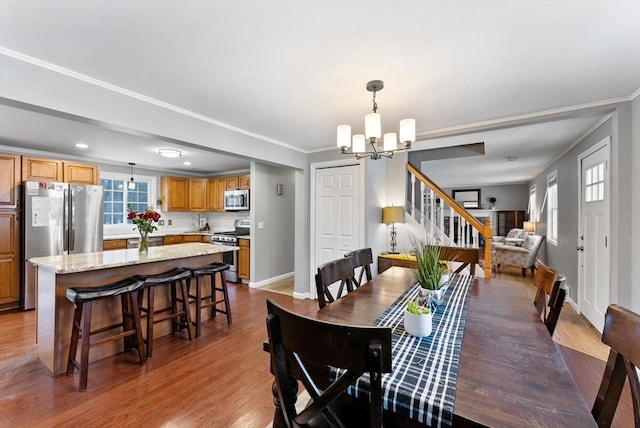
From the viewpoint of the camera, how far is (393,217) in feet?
13.0

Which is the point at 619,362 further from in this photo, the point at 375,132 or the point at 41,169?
the point at 41,169

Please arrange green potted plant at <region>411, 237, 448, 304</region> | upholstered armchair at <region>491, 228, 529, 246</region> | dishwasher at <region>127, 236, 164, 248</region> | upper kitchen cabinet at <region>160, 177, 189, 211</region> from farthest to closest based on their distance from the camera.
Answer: upholstered armchair at <region>491, 228, 529, 246</region>
upper kitchen cabinet at <region>160, 177, 189, 211</region>
dishwasher at <region>127, 236, 164, 248</region>
green potted plant at <region>411, 237, 448, 304</region>

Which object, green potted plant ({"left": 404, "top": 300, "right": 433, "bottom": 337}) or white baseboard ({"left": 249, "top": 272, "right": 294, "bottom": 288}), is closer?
green potted plant ({"left": 404, "top": 300, "right": 433, "bottom": 337})

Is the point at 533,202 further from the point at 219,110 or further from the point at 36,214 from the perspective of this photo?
the point at 36,214

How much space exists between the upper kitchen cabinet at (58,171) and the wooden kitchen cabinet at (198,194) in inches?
72.3

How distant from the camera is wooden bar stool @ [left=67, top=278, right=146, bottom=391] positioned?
2.06 metres

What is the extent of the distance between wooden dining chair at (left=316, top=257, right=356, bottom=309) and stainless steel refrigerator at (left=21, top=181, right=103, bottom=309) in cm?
422

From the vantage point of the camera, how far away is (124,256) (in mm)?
2756

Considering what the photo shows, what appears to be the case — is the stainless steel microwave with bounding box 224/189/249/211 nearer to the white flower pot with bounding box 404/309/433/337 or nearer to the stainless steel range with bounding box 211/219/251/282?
the stainless steel range with bounding box 211/219/251/282

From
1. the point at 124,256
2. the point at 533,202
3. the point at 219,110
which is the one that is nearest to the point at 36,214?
the point at 124,256

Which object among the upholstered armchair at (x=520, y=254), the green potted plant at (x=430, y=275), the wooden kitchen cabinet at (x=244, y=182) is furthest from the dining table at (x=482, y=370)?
the upholstered armchair at (x=520, y=254)

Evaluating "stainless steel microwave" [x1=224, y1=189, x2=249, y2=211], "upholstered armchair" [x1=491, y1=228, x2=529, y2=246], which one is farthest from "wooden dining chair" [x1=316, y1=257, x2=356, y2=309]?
"upholstered armchair" [x1=491, y1=228, x2=529, y2=246]

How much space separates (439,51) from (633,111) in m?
2.02

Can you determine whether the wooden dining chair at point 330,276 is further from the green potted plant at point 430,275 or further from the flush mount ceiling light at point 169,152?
the flush mount ceiling light at point 169,152
